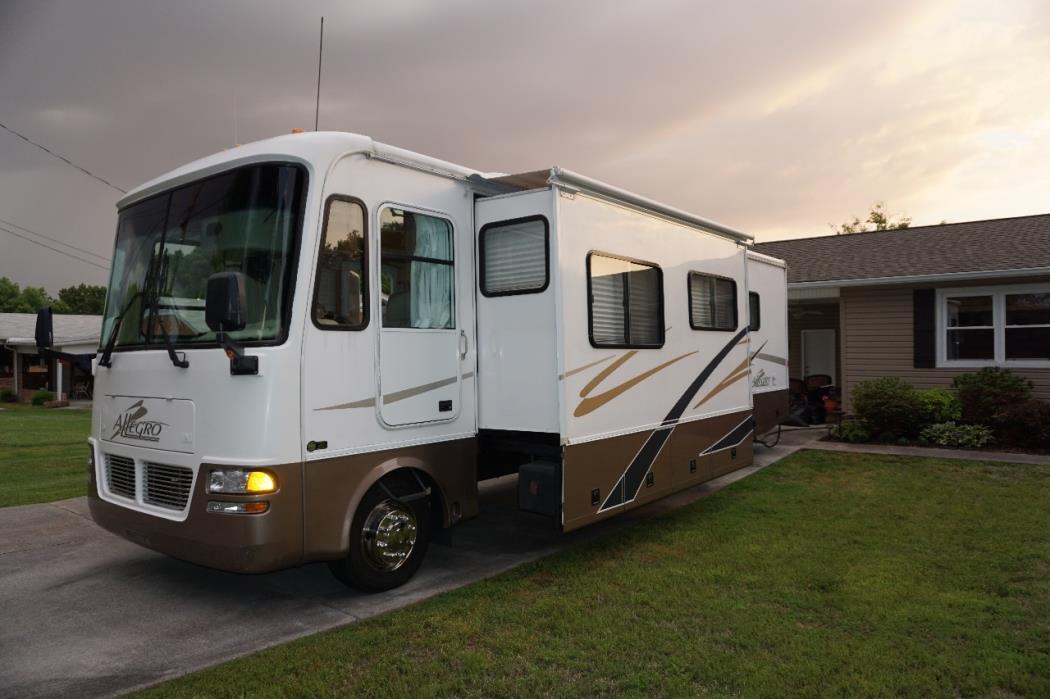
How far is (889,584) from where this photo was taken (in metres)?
4.93

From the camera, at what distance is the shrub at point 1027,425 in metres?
10.2

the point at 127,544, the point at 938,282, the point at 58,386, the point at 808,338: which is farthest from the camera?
the point at 58,386

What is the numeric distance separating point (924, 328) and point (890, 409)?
2346mm

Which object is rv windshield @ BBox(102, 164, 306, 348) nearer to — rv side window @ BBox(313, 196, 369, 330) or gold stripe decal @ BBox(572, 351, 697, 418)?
rv side window @ BBox(313, 196, 369, 330)

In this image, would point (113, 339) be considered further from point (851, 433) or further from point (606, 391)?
point (851, 433)

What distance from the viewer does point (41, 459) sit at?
10.9 metres

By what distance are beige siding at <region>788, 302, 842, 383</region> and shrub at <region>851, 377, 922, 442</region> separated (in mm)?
4892

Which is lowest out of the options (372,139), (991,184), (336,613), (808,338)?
(336,613)

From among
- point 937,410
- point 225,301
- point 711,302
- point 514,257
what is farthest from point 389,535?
point 937,410

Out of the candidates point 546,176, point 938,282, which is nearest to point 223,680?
point 546,176

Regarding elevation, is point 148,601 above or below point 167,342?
below

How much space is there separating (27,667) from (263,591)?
57.1 inches

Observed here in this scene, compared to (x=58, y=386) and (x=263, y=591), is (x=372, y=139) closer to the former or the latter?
(x=263, y=591)

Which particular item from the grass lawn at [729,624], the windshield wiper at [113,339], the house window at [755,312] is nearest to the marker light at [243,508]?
the grass lawn at [729,624]
